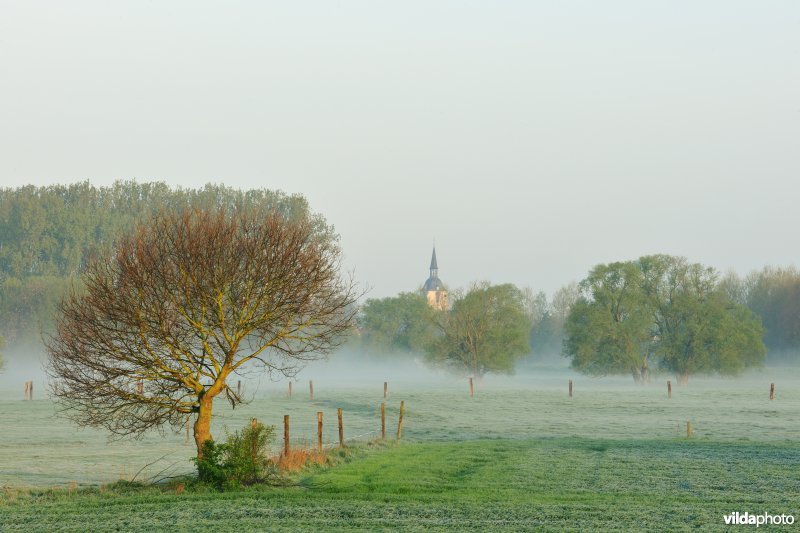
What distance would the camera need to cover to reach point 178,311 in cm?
2762

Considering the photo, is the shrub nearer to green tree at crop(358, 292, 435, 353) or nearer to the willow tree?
the willow tree

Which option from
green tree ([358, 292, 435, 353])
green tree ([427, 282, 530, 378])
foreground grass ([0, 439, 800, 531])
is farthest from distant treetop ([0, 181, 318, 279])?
foreground grass ([0, 439, 800, 531])

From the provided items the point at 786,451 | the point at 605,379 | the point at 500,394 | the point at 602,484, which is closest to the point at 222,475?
the point at 602,484

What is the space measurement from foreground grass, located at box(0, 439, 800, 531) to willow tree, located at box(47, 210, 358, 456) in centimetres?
290

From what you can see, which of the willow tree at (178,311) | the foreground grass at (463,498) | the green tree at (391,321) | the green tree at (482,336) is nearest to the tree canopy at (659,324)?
the green tree at (482,336)

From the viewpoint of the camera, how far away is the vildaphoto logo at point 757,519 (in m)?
21.0

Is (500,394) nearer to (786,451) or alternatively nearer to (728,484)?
(786,451)

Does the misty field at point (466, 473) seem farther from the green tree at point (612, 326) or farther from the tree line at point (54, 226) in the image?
the tree line at point (54, 226)

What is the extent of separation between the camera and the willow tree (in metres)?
27.0

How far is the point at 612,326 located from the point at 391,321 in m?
48.2

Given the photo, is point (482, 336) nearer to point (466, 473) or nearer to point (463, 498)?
→ point (466, 473)

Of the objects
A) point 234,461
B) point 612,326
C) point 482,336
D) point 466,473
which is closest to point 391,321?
point 482,336

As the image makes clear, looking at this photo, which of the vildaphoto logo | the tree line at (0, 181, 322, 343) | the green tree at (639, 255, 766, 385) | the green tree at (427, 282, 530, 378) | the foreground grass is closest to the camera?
the vildaphoto logo

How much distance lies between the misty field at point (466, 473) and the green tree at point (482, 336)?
35529 mm
